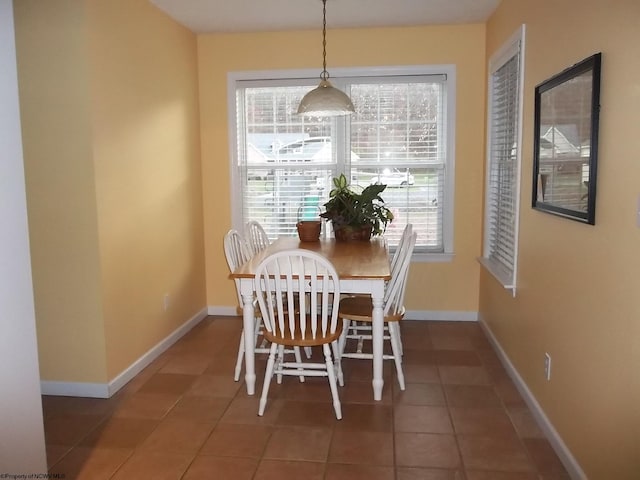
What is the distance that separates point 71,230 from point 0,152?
129cm

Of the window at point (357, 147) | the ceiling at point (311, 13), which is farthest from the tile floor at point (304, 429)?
the ceiling at point (311, 13)

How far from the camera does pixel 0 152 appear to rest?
184 cm

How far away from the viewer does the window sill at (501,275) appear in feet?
11.1

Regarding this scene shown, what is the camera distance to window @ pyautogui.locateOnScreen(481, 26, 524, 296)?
3.32m

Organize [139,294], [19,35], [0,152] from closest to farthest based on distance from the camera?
[0,152], [19,35], [139,294]

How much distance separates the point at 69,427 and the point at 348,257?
1.78m

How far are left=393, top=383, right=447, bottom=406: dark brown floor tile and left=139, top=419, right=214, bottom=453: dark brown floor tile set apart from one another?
106 centimetres

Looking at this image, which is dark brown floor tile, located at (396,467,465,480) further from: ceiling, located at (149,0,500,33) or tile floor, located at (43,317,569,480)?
ceiling, located at (149,0,500,33)

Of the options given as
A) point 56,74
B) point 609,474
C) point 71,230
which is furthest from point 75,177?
point 609,474

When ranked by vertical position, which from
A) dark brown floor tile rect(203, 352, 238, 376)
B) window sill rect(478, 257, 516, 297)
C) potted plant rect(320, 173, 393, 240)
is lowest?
dark brown floor tile rect(203, 352, 238, 376)

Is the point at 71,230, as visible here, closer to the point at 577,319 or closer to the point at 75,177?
the point at 75,177

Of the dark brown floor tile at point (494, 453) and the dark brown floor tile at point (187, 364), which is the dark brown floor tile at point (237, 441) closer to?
the dark brown floor tile at point (187, 364)

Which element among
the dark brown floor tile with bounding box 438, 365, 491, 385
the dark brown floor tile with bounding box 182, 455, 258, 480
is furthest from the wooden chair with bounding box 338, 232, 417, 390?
the dark brown floor tile with bounding box 182, 455, 258, 480

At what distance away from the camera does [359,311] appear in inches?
130
